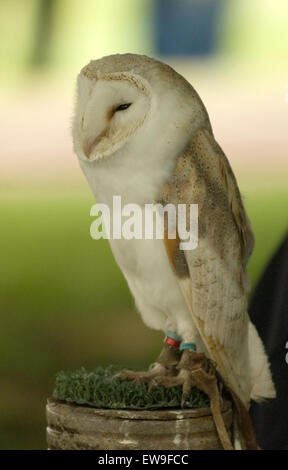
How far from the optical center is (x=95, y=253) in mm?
1449

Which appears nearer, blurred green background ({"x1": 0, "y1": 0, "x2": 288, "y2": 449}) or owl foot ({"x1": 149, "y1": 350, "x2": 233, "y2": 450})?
owl foot ({"x1": 149, "y1": 350, "x2": 233, "y2": 450})

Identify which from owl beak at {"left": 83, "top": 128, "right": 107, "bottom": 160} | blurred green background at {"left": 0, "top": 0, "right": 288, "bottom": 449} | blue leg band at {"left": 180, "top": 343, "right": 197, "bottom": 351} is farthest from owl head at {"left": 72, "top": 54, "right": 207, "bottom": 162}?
blue leg band at {"left": 180, "top": 343, "right": 197, "bottom": 351}

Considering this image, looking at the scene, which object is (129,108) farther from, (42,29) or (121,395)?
(121,395)

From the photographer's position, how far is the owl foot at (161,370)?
1.24 m

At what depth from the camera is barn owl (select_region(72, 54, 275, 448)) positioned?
1.16m

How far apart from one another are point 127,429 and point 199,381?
16 cm

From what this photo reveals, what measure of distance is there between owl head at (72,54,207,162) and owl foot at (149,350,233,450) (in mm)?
420

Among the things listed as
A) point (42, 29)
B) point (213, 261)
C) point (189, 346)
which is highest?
point (42, 29)

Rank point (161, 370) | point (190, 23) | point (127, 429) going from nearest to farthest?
point (127, 429) → point (161, 370) → point (190, 23)

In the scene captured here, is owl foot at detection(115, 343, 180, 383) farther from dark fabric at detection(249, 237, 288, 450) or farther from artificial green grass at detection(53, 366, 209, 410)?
dark fabric at detection(249, 237, 288, 450)

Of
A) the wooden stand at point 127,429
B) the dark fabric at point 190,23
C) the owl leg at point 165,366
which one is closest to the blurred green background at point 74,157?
the dark fabric at point 190,23

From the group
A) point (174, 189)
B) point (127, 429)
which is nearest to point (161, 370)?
point (127, 429)

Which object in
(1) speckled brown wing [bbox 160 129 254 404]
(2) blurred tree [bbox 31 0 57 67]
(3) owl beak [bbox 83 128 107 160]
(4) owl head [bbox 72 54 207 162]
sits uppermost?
(2) blurred tree [bbox 31 0 57 67]

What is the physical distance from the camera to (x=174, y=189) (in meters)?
1.16
